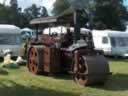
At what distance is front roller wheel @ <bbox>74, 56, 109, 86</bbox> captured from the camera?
1275cm

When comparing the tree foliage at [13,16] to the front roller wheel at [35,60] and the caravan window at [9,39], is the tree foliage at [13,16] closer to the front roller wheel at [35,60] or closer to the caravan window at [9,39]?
the caravan window at [9,39]

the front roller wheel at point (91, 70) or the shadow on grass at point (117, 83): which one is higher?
the front roller wheel at point (91, 70)

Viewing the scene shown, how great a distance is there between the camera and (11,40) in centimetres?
2403

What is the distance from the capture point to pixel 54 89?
467 inches

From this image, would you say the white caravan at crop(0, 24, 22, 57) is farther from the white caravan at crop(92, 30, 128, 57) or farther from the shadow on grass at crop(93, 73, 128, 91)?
the shadow on grass at crop(93, 73, 128, 91)

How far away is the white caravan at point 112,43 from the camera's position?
99.4 ft

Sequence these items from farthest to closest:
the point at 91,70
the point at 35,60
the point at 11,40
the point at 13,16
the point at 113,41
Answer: the point at 13,16 → the point at 113,41 → the point at 11,40 → the point at 35,60 → the point at 91,70

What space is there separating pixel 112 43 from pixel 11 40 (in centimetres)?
952

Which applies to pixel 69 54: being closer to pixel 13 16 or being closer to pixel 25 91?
pixel 25 91

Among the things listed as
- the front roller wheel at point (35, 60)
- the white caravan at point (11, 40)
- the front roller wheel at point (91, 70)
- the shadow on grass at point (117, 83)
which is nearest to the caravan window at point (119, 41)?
the white caravan at point (11, 40)

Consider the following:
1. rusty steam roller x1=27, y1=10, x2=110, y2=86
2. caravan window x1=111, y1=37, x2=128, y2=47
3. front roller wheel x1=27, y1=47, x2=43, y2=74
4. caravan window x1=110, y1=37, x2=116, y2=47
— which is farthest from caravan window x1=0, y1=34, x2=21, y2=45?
caravan window x1=111, y1=37, x2=128, y2=47

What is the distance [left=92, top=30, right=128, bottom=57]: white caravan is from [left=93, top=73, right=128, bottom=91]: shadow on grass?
553 inches

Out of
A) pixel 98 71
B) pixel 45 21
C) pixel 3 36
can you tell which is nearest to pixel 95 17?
pixel 3 36

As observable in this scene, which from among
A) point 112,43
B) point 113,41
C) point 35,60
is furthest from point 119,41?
point 35,60
